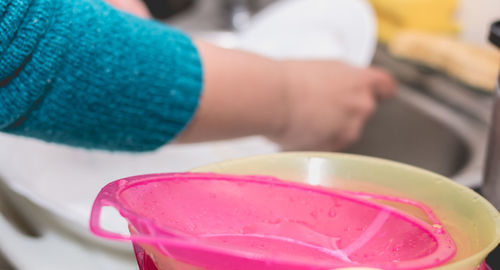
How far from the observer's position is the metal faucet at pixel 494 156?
1.05 feet

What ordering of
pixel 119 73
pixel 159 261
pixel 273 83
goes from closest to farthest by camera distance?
pixel 159 261 → pixel 119 73 → pixel 273 83

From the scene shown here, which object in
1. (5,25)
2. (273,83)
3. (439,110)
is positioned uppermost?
(5,25)

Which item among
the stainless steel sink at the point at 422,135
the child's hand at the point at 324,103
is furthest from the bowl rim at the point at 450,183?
the stainless steel sink at the point at 422,135

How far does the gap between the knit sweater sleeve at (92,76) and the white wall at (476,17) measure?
1.58 ft

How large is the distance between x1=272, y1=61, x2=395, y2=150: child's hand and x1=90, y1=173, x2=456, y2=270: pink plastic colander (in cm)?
31

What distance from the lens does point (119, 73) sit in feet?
1.22

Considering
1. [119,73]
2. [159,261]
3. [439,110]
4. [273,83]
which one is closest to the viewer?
[159,261]

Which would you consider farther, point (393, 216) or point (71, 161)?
point (71, 161)

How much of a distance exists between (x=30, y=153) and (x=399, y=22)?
60 cm

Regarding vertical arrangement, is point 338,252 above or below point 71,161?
above

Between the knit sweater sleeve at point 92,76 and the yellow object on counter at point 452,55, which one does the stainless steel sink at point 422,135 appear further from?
the knit sweater sleeve at point 92,76

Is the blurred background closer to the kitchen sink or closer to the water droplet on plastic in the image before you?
the kitchen sink

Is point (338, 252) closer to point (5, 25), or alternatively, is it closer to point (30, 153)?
point (5, 25)

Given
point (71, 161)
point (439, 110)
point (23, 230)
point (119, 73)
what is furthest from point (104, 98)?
point (439, 110)
